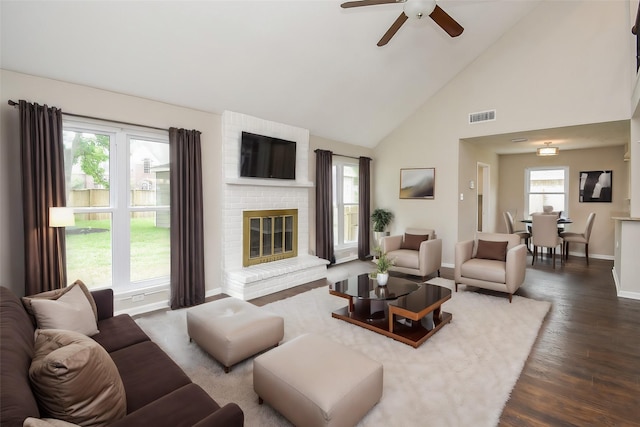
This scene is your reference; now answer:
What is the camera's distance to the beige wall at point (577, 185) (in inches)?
273

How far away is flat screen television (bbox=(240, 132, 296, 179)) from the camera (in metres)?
4.78

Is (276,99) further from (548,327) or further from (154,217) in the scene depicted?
(548,327)

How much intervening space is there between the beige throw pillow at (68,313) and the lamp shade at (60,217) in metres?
0.85

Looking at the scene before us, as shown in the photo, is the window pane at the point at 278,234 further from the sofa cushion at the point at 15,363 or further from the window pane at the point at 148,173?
the sofa cushion at the point at 15,363

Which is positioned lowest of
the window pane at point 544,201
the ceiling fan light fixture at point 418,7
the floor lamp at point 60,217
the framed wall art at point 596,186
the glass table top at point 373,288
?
the glass table top at point 373,288

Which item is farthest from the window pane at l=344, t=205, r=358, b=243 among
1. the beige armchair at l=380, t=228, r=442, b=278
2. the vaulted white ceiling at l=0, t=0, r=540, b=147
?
the vaulted white ceiling at l=0, t=0, r=540, b=147

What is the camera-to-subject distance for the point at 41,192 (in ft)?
10.0

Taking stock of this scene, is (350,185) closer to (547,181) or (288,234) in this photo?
(288,234)

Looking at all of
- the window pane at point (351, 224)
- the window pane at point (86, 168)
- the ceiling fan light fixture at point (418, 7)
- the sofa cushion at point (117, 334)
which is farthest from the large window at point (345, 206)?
the sofa cushion at point (117, 334)

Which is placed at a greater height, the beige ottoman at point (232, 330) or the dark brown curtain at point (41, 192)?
the dark brown curtain at point (41, 192)

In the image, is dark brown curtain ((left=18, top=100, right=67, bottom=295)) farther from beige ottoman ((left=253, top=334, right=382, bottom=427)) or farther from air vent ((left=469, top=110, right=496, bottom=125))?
air vent ((left=469, top=110, right=496, bottom=125))

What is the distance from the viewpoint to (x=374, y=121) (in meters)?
6.49

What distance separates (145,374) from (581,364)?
3.35 m

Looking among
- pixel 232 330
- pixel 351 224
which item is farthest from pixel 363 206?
pixel 232 330
